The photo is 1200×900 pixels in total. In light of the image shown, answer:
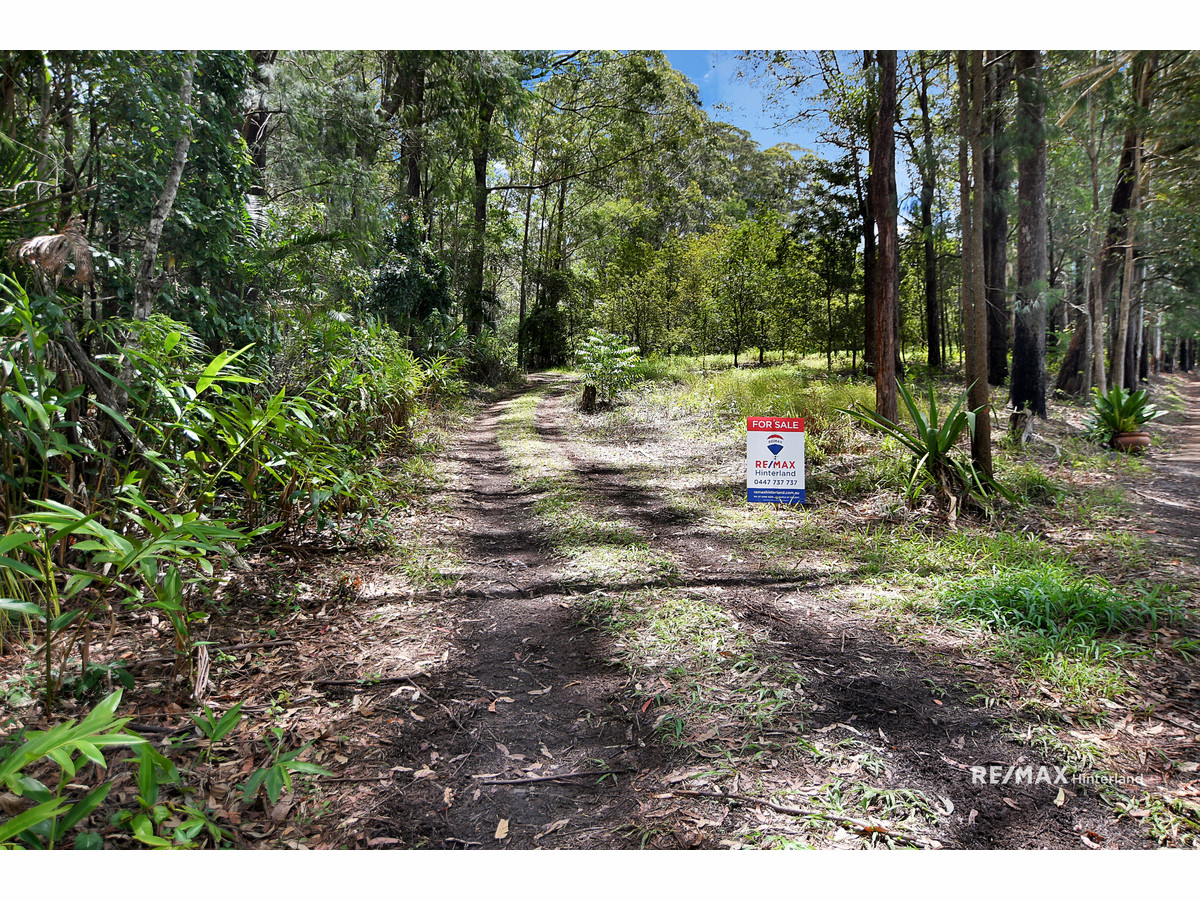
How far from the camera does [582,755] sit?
1.61 metres

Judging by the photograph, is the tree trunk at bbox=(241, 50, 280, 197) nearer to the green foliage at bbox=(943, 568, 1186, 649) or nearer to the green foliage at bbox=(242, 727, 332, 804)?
the green foliage at bbox=(242, 727, 332, 804)

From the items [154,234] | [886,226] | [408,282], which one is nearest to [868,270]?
[886,226]

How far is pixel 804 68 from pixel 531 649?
5321 mm

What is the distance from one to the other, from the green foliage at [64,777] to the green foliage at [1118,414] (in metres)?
6.92

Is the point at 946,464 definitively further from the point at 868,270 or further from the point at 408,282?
the point at 408,282

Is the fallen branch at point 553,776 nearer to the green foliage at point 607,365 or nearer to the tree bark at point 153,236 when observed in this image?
the tree bark at point 153,236

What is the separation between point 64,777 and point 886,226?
217 inches

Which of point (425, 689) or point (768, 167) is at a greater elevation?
point (768, 167)

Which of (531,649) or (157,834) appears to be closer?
(157,834)

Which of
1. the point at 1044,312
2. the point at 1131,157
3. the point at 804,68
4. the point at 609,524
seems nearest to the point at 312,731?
the point at 609,524

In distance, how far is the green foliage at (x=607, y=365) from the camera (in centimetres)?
820

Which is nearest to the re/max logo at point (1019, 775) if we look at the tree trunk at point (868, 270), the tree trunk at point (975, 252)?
the tree trunk at point (975, 252)

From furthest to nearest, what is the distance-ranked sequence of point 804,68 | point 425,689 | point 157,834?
point 804,68
point 425,689
point 157,834
